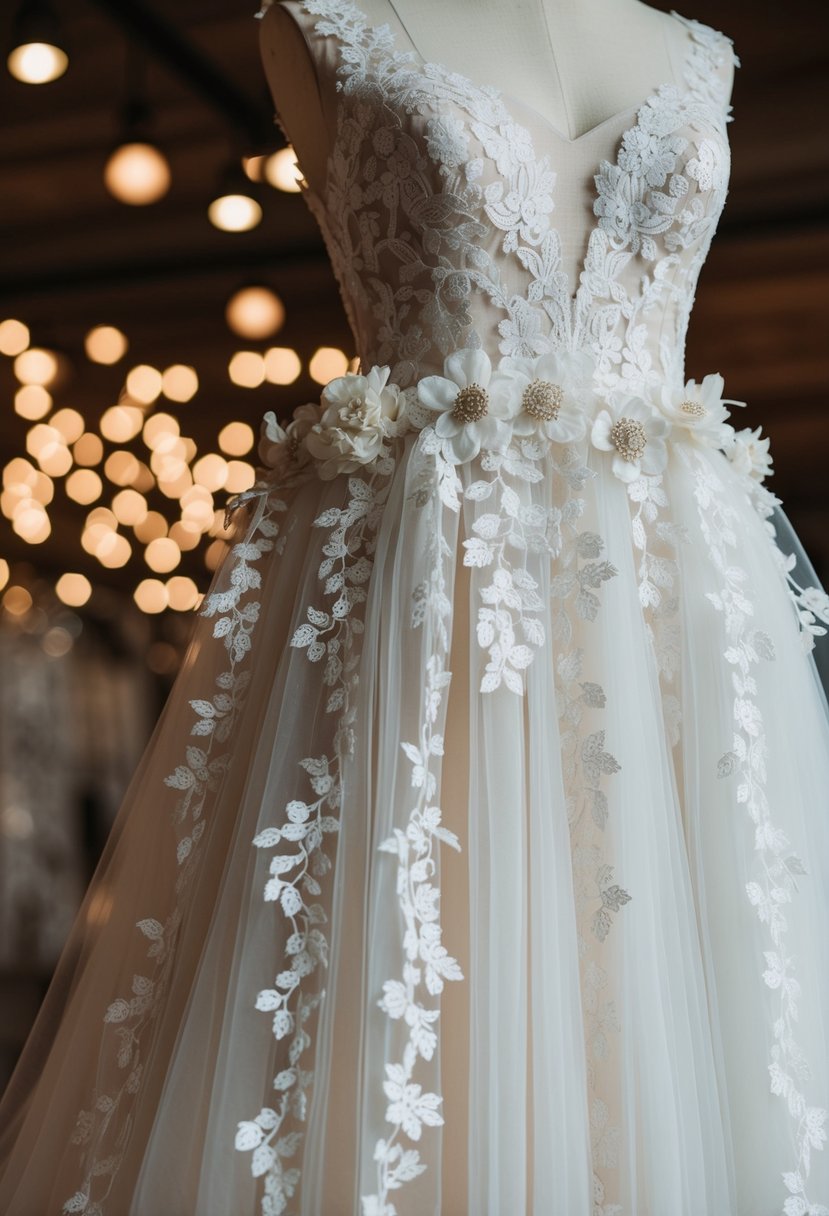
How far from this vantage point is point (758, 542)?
46.2 inches

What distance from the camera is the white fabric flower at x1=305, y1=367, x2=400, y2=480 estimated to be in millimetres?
1097

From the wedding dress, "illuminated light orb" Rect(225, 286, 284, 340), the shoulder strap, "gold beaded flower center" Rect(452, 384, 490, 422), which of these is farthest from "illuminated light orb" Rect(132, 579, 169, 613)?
"gold beaded flower center" Rect(452, 384, 490, 422)

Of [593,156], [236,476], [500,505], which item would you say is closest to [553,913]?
[500,505]

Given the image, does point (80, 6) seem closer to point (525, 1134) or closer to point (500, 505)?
point (500, 505)

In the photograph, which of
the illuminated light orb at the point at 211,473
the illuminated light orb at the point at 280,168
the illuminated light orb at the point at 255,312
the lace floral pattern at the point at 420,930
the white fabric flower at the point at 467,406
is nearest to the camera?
the lace floral pattern at the point at 420,930

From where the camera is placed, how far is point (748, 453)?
1.23 metres

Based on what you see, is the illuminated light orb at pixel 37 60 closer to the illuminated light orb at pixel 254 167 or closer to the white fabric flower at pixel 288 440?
the illuminated light orb at pixel 254 167

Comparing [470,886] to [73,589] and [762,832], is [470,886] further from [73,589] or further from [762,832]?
[73,589]

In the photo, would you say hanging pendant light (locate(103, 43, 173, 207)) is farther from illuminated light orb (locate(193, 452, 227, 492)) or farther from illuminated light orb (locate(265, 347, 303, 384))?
illuminated light orb (locate(193, 452, 227, 492))

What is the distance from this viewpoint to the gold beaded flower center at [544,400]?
1069mm

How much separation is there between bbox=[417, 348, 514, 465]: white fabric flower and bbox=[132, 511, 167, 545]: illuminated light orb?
3.31m

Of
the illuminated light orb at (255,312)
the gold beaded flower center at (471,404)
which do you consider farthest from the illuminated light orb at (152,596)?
the gold beaded flower center at (471,404)

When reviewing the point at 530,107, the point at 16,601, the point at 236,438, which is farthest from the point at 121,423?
the point at 530,107

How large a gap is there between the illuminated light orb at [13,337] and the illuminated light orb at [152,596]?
1.03 metres
